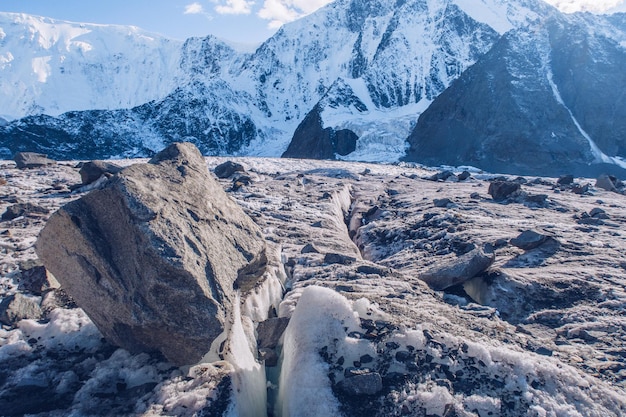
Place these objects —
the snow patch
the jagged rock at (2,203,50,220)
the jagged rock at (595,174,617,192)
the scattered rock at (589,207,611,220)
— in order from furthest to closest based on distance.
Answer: the snow patch, the jagged rock at (595,174,617,192), the scattered rock at (589,207,611,220), the jagged rock at (2,203,50,220)

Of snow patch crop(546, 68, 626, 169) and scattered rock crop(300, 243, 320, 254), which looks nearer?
scattered rock crop(300, 243, 320, 254)

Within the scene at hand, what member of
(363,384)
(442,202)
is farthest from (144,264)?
(442,202)

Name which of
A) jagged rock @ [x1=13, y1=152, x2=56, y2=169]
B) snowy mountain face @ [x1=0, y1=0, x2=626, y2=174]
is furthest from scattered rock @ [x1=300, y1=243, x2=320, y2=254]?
snowy mountain face @ [x1=0, y1=0, x2=626, y2=174]

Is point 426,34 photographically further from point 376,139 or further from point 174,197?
point 174,197

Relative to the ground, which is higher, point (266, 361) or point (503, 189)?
point (266, 361)

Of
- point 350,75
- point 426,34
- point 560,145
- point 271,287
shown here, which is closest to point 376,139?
point 560,145

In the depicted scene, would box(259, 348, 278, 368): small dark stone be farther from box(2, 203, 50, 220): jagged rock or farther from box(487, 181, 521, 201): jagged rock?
box(487, 181, 521, 201): jagged rock
